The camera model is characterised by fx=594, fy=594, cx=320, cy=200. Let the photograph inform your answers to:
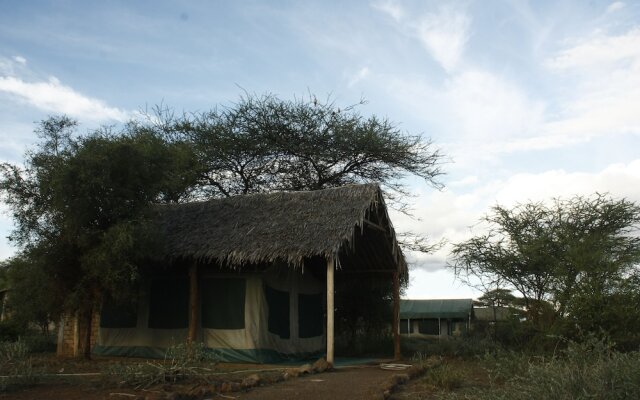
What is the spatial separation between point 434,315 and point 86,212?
22.6 meters

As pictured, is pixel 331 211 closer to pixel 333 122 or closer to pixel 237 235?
pixel 237 235

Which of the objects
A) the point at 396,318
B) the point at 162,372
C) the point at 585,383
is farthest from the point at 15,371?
the point at 396,318

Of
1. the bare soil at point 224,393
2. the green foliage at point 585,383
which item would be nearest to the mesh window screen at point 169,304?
the bare soil at point 224,393

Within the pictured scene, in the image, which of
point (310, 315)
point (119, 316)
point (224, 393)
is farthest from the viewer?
point (310, 315)

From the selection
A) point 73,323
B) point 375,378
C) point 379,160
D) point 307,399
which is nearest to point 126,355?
point 73,323

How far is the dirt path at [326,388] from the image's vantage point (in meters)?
7.21

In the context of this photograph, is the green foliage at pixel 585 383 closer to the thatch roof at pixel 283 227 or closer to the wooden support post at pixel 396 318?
the thatch roof at pixel 283 227

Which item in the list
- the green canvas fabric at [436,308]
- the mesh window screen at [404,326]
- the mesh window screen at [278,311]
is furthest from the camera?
the mesh window screen at [404,326]

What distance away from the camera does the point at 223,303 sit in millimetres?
12281

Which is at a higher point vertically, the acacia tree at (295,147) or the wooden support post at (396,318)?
the acacia tree at (295,147)

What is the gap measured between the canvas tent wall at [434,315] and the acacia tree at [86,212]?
20.6m

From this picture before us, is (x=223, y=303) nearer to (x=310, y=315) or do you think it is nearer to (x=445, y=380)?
(x=310, y=315)

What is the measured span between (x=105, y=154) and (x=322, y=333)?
7228mm

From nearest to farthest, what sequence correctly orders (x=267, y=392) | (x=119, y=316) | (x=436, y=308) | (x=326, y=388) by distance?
(x=267, y=392) < (x=326, y=388) < (x=119, y=316) < (x=436, y=308)
